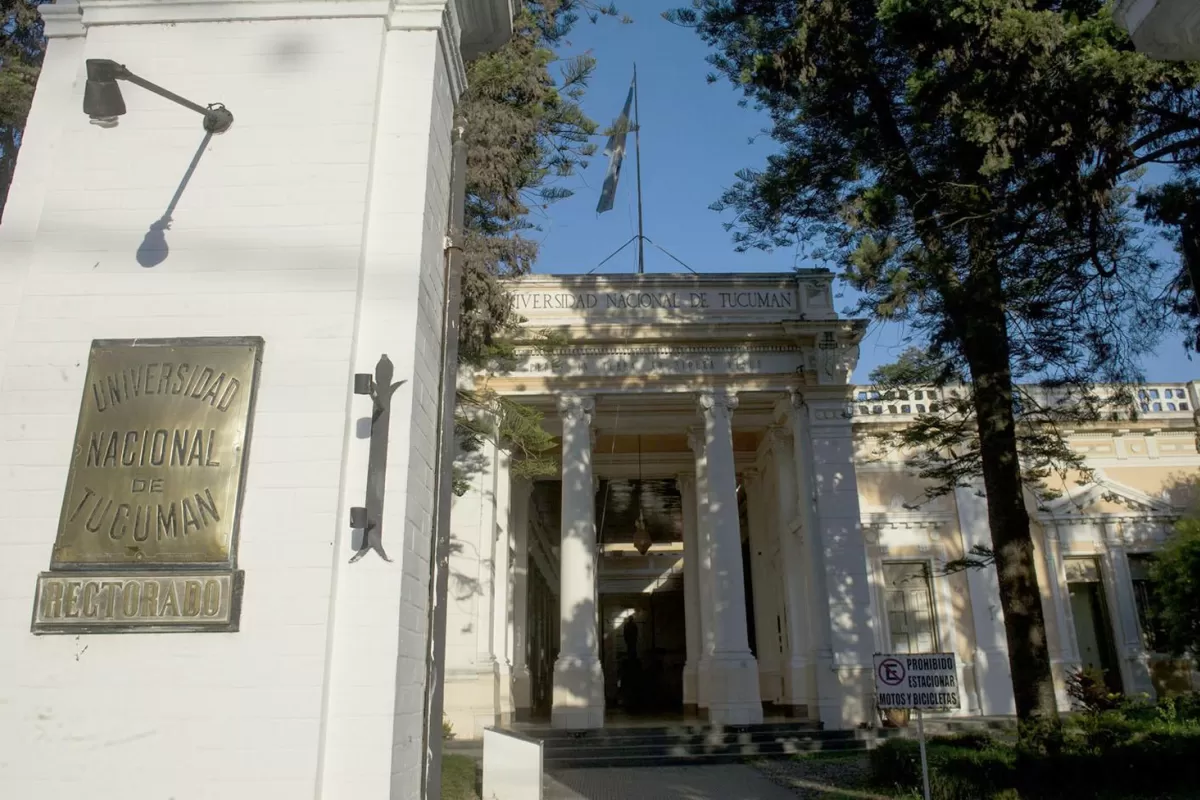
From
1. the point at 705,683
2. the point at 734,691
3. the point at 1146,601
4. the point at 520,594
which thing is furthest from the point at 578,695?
the point at 1146,601

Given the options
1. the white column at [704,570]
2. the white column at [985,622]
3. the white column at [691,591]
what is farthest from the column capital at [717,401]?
the white column at [985,622]

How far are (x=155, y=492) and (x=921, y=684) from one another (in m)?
6.35

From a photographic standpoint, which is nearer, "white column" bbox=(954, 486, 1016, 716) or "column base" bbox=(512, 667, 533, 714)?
"column base" bbox=(512, 667, 533, 714)

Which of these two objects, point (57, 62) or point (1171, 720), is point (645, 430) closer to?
point (1171, 720)

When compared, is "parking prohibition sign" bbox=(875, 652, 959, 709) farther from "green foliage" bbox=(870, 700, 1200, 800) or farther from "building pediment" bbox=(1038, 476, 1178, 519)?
"building pediment" bbox=(1038, 476, 1178, 519)

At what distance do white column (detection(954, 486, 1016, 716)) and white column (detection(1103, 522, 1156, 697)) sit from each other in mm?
2484

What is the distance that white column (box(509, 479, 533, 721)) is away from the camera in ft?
59.0

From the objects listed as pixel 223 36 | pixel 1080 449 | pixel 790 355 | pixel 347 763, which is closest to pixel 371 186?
pixel 223 36

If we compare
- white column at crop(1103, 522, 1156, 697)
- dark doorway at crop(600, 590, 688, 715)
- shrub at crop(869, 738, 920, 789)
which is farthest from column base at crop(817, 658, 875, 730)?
dark doorway at crop(600, 590, 688, 715)

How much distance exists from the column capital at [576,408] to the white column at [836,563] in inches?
161

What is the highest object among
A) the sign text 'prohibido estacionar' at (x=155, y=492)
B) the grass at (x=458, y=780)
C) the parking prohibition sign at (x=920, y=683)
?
the sign text 'prohibido estacionar' at (x=155, y=492)

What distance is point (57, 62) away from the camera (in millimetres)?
4715

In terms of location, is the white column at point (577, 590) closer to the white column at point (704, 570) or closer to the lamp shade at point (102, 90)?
the white column at point (704, 570)

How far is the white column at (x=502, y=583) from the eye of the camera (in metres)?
16.0
